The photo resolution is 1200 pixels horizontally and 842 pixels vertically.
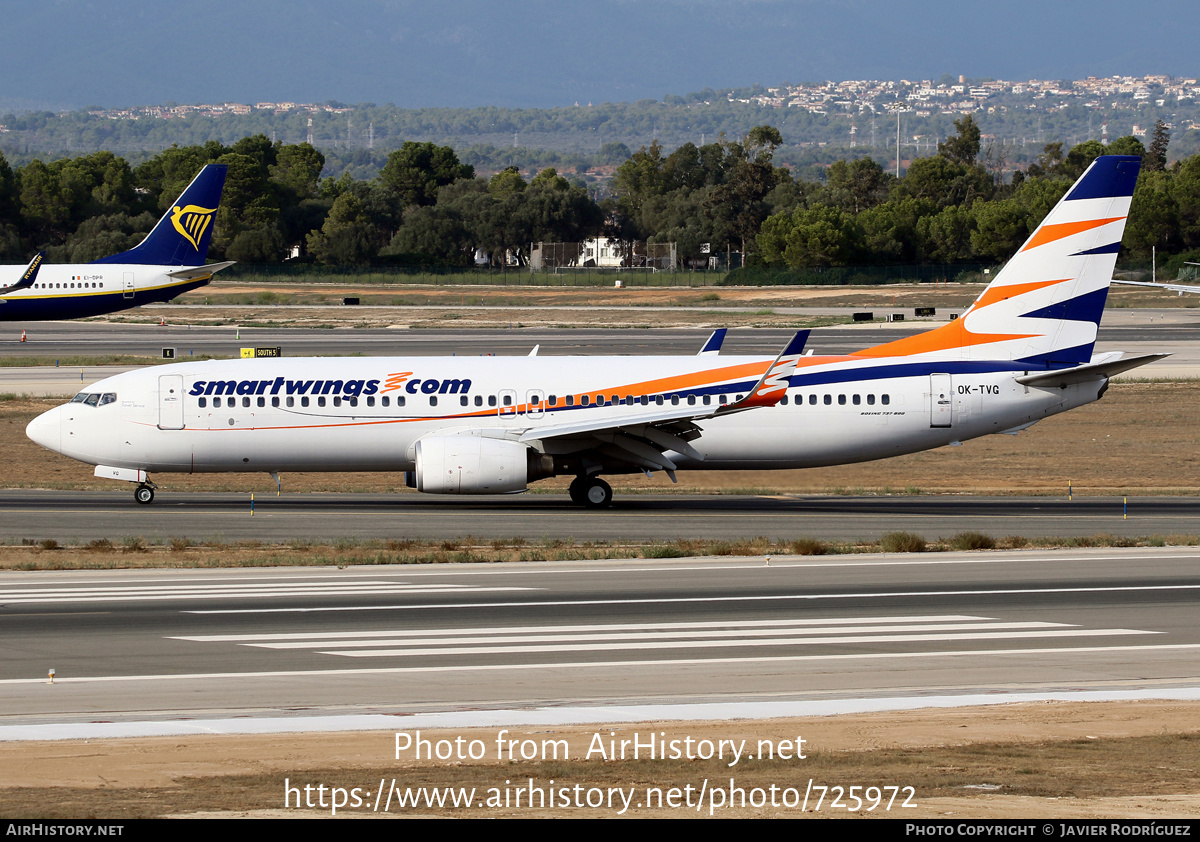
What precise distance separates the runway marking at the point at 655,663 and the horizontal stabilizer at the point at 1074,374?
638 inches

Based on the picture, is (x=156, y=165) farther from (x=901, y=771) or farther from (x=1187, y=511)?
(x=901, y=771)

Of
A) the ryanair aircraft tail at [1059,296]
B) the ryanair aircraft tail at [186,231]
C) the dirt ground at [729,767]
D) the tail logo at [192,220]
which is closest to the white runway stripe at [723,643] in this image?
the dirt ground at [729,767]

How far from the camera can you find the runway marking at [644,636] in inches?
755

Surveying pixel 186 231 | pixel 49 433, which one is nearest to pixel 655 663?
pixel 49 433

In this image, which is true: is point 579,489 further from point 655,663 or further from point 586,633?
point 655,663

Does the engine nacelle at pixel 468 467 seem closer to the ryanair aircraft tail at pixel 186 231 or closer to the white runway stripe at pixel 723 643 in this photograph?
the white runway stripe at pixel 723 643

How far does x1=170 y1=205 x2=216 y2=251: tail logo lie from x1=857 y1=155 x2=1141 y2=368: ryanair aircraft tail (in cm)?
5544

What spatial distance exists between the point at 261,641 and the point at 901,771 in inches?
406

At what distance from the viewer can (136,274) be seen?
8106cm

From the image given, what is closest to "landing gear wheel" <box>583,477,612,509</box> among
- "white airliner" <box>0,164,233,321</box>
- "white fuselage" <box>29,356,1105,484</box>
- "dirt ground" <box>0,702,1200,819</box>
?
"white fuselage" <box>29,356,1105,484</box>

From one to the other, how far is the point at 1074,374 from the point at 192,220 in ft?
196

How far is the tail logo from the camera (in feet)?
264

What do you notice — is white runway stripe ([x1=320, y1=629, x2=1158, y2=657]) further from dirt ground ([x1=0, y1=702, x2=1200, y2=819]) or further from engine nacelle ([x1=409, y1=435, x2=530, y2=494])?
engine nacelle ([x1=409, y1=435, x2=530, y2=494])

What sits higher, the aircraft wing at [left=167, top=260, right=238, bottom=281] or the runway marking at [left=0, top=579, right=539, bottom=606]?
→ the aircraft wing at [left=167, top=260, right=238, bottom=281]
